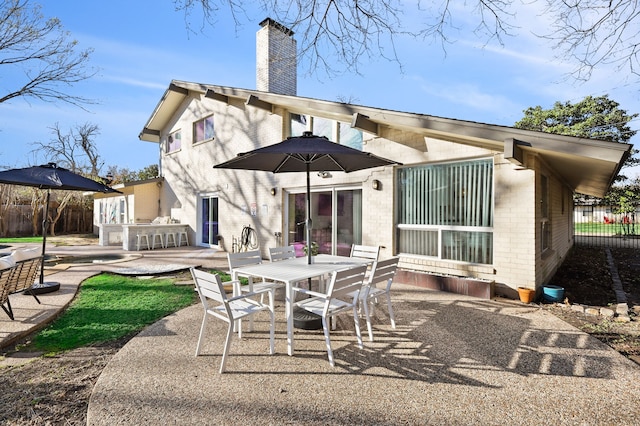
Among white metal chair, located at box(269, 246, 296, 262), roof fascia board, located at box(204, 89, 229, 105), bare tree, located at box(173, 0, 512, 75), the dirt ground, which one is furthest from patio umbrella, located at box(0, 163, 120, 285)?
roof fascia board, located at box(204, 89, 229, 105)

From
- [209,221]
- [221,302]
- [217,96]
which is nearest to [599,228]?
[209,221]

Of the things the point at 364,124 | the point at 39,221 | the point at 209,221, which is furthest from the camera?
the point at 39,221

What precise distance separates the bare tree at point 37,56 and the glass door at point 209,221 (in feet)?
17.3

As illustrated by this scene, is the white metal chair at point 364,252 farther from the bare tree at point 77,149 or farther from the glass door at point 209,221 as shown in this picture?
the bare tree at point 77,149

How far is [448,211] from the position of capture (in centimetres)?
681

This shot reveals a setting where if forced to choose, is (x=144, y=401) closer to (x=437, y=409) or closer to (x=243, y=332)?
(x=243, y=332)

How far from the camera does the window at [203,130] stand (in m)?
13.5

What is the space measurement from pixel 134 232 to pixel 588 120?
28963 millimetres

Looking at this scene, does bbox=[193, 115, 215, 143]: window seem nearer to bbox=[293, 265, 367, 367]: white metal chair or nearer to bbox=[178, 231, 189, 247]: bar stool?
bbox=[178, 231, 189, 247]: bar stool

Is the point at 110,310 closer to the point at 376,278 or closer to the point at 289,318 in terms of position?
the point at 289,318

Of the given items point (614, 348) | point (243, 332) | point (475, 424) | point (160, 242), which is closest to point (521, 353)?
point (614, 348)

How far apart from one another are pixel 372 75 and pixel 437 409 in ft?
14.0

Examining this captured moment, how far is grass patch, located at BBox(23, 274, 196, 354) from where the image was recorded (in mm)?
4105

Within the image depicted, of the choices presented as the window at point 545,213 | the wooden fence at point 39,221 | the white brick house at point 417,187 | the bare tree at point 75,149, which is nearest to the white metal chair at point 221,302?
the white brick house at point 417,187
